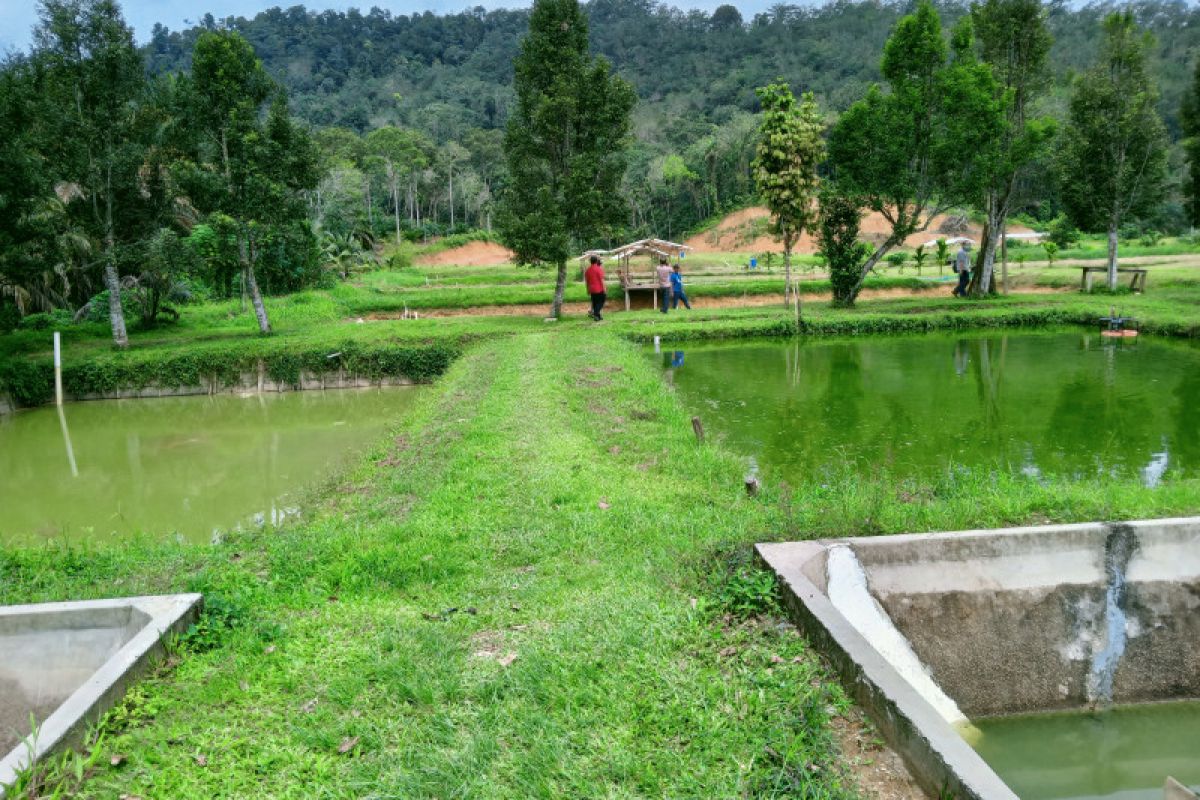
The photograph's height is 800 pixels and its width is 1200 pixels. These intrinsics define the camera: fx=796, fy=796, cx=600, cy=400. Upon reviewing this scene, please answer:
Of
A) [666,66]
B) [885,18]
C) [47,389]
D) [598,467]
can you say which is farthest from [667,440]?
[885,18]

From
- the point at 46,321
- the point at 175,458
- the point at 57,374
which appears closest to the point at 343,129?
the point at 46,321

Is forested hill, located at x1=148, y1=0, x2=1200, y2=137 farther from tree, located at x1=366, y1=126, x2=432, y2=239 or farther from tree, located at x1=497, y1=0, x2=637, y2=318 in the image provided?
tree, located at x1=497, y1=0, x2=637, y2=318

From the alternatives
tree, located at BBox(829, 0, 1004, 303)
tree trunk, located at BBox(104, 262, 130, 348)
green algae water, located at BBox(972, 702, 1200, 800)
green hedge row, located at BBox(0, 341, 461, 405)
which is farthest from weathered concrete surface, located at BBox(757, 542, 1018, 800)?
tree, located at BBox(829, 0, 1004, 303)

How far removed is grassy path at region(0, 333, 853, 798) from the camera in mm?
3043

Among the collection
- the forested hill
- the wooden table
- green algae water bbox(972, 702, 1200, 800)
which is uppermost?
the forested hill

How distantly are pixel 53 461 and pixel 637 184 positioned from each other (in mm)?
53397

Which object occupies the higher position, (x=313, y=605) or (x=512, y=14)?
(x=512, y=14)

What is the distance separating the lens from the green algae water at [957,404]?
8.67 metres

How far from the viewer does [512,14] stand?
142875 mm

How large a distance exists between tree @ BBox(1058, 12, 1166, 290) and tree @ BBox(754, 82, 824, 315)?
7.35 meters

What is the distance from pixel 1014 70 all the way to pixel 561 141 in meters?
13.2

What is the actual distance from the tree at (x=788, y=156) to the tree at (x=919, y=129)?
750 mm

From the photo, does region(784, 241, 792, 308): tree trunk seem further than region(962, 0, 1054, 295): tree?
Yes

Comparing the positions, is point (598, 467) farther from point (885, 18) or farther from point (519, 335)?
point (885, 18)
